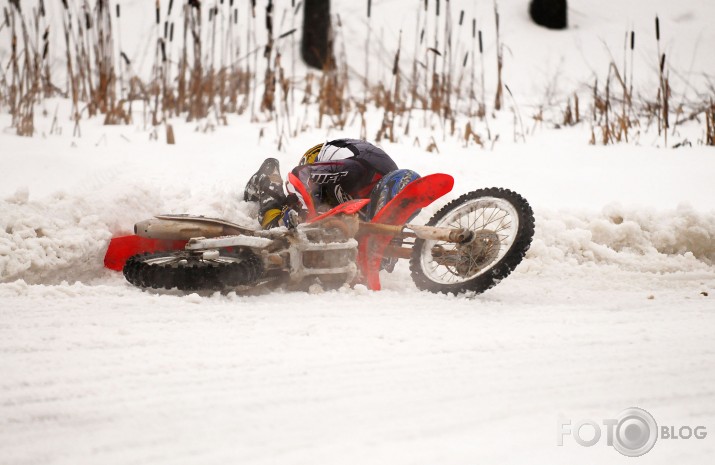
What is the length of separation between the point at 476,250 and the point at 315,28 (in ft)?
20.3

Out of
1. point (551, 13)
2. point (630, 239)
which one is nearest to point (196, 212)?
point (630, 239)

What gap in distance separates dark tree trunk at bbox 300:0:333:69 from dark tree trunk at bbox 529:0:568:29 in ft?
12.1

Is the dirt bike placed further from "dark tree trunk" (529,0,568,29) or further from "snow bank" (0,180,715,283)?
"dark tree trunk" (529,0,568,29)

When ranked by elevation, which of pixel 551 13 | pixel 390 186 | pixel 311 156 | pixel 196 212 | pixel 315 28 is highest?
pixel 551 13

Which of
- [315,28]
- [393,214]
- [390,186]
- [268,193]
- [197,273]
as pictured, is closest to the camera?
[197,273]

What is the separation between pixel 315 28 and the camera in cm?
834

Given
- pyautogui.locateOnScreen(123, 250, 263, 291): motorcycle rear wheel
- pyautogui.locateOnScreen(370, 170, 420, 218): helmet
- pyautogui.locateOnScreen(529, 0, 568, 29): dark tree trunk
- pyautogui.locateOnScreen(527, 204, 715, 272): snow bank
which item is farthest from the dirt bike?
pyautogui.locateOnScreen(529, 0, 568, 29): dark tree trunk

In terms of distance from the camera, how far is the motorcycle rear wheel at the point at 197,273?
8.09 feet

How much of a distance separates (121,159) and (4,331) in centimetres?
241

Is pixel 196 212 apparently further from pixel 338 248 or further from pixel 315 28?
pixel 315 28

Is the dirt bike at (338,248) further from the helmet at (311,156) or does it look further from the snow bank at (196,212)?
the helmet at (311,156)

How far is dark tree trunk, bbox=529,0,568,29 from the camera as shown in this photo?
10.2 metres

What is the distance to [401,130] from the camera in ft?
18.3

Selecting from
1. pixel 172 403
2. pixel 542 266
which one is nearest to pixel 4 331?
pixel 172 403
